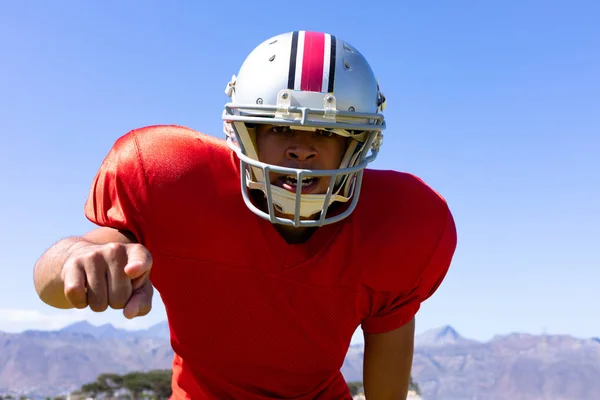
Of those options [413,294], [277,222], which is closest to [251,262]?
[277,222]

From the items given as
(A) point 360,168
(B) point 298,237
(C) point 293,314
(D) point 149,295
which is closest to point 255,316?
(C) point 293,314

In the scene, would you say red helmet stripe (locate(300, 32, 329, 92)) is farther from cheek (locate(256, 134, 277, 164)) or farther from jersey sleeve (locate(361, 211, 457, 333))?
jersey sleeve (locate(361, 211, 457, 333))

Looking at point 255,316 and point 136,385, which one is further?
point 136,385

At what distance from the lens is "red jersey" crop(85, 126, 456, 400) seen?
12.6 feet

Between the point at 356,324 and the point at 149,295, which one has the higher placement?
the point at 149,295

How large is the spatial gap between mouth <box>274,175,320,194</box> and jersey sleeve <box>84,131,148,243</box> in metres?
0.60

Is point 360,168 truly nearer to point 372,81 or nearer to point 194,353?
point 372,81

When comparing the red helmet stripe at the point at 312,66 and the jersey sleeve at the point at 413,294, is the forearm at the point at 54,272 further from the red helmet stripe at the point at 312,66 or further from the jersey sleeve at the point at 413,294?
the jersey sleeve at the point at 413,294

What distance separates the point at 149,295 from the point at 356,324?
1.62 m

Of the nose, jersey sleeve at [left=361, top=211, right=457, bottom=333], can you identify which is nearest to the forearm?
the nose

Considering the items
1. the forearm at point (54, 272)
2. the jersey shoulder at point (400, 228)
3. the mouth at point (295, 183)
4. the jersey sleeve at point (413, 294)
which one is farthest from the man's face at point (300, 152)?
the forearm at point (54, 272)

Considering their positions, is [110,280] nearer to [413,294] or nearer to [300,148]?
[300,148]

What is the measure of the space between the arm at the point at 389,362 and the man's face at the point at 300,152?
41.1 inches

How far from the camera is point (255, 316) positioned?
397cm
